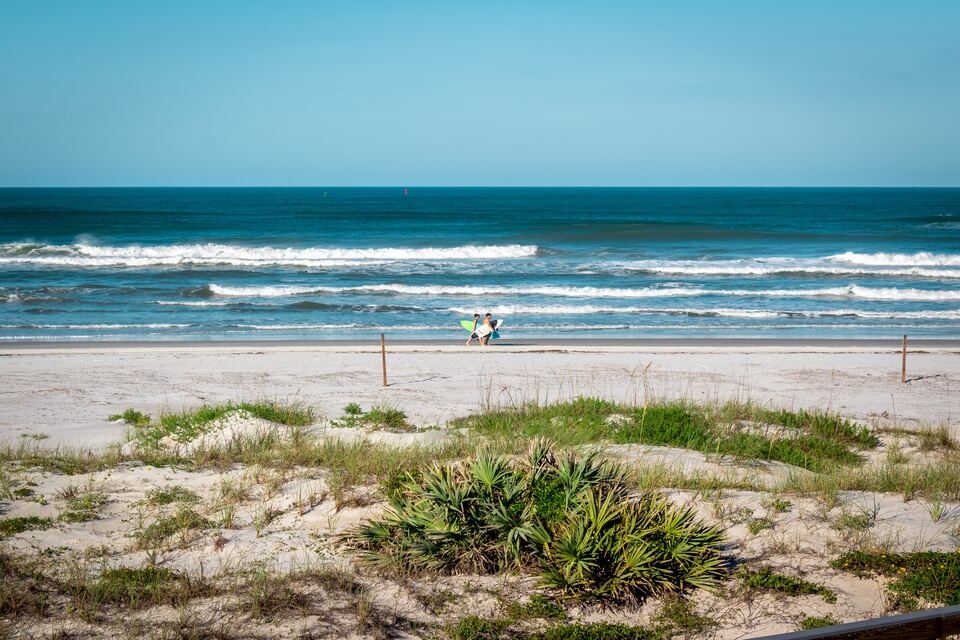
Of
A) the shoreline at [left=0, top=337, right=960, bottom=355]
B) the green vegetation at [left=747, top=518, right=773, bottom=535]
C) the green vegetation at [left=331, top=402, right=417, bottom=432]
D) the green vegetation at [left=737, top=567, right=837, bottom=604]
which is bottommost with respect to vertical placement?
the shoreline at [left=0, top=337, right=960, bottom=355]

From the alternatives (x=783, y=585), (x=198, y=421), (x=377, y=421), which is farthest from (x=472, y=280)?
(x=783, y=585)

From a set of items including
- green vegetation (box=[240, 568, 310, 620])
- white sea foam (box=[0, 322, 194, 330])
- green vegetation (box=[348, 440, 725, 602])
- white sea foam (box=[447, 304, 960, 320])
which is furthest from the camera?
Answer: white sea foam (box=[447, 304, 960, 320])

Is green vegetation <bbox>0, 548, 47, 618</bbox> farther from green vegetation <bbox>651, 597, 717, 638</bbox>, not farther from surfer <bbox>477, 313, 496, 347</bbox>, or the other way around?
surfer <bbox>477, 313, 496, 347</bbox>

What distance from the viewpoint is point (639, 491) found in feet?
21.6

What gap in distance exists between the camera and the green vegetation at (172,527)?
5875mm

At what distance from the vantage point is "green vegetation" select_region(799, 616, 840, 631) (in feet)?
15.2

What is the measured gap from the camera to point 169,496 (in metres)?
6.80

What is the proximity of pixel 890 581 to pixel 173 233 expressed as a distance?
170ft

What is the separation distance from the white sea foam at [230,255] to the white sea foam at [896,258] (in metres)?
16.0

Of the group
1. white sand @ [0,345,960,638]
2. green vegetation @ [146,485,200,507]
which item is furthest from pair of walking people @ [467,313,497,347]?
green vegetation @ [146,485,200,507]

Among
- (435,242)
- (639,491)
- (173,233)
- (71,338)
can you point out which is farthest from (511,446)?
(173,233)

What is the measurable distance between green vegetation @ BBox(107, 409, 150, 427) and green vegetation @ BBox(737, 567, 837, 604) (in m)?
7.93

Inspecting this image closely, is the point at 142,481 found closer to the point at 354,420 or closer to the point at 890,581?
the point at 354,420

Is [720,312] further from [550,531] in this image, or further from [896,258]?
[550,531]
